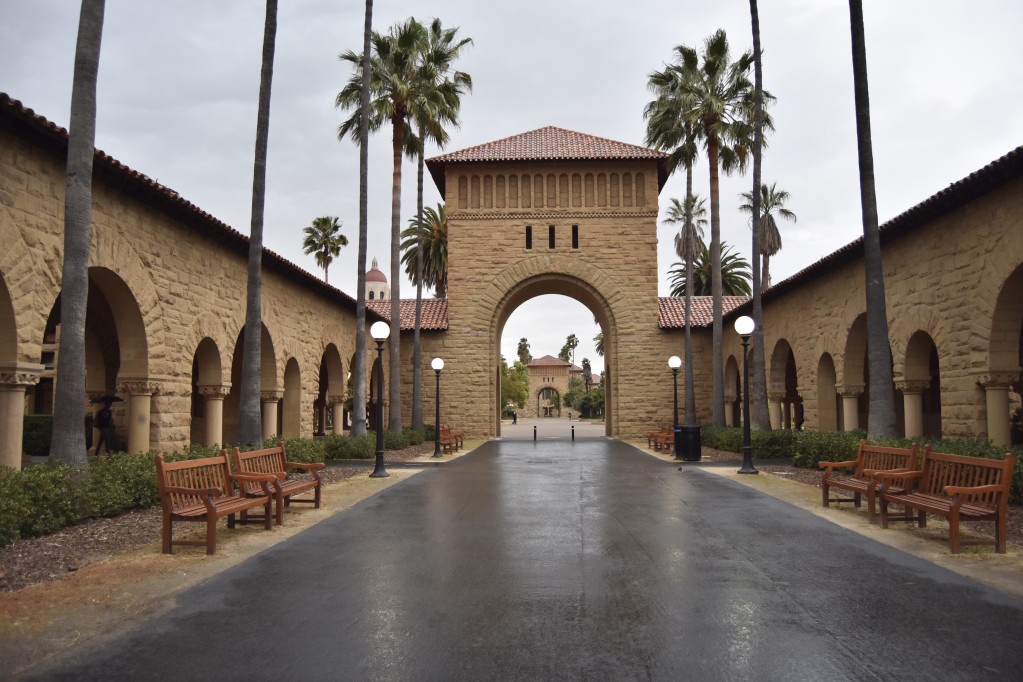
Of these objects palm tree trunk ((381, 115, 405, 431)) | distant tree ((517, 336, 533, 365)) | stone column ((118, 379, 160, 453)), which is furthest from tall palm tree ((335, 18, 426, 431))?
distant tree ((517, 336, 533, 365))

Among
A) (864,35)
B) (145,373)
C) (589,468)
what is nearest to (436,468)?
(589,468)

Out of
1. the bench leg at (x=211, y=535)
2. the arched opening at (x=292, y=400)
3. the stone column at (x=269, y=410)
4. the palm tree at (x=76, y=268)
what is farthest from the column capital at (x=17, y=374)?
the arched opening at (x=292, y=400)

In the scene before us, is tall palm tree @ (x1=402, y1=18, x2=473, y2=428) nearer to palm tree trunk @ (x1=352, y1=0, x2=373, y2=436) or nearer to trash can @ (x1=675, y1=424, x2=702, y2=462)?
palm tree trunk @ (x1=352, y1=0, x2=373, y2=436)

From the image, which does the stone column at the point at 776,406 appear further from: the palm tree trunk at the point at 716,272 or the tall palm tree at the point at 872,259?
the tall palm tree at the point at 872,259

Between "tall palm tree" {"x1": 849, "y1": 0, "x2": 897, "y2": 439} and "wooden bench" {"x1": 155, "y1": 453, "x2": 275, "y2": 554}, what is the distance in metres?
10.7

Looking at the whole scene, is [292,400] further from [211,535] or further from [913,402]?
[913,402]

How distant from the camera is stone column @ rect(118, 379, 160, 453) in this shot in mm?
13266

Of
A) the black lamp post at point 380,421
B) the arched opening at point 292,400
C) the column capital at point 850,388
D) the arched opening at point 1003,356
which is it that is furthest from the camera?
the arched opening at point 292,400

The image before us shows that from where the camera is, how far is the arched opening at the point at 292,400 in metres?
21.8

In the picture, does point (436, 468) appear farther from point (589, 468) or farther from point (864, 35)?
point (864, 35)

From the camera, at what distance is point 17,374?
950 centimetres

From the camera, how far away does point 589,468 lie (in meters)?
17.6

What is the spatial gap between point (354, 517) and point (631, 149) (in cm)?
2598

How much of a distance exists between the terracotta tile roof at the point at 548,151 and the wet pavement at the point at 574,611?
80.2ft
